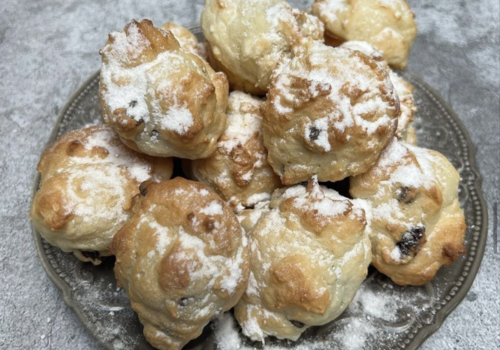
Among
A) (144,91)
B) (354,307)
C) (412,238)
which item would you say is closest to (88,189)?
(144,91)

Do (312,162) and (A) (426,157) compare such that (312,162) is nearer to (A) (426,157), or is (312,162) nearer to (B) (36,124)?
(A) (426,157)

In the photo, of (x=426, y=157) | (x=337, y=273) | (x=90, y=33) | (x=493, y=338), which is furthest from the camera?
(x=90, y=33)

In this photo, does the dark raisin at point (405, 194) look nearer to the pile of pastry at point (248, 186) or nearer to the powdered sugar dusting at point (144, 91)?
the pile of pastry at point (248, 186)

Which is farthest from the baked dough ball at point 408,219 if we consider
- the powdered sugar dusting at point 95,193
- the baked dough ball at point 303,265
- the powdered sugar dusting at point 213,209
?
the powdered sugar dusting at point 95,193

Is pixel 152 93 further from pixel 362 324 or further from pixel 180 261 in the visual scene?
A: pixel 362 324

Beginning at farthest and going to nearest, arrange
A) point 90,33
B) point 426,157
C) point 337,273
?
→ 1. point 90,33
2. point 426,157
3. point 337,273

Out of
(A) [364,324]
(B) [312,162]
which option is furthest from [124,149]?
(A) [364,324]

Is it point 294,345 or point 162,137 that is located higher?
point 162,137
